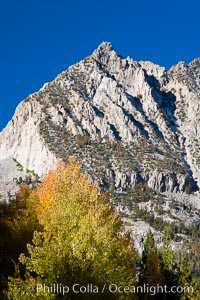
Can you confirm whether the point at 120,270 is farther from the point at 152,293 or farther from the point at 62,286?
the point at 152,293

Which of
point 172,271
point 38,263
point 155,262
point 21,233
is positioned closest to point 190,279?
point 172,271

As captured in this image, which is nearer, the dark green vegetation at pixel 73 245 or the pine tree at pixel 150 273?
the dark green vegetation at pixel 73 245

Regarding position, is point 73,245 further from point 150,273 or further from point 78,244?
point 150,273

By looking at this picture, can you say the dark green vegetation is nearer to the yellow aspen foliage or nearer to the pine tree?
the yellow aspen foliage

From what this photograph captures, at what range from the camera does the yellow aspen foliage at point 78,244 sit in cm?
2566

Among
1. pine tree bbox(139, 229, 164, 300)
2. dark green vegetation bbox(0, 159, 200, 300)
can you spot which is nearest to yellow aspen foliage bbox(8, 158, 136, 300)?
dark green vegetation bbox(0, 159, 200, 300)

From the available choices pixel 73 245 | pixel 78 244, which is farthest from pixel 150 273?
pixel 73 245

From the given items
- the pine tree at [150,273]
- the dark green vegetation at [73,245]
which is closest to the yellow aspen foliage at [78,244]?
the dark green vegetation at [73,245]

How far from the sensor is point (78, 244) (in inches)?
1034

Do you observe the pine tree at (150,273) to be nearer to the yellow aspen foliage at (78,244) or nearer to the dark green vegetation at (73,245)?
the dark green vegetation at (73,245)

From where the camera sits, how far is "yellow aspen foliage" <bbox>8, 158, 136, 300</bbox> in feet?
84.2

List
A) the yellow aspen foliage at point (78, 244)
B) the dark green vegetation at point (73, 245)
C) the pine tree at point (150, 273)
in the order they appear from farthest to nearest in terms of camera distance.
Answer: the pine tree at point (150, 273) → the yellow aspen foliage at point (78, 244) → the dark green vegetation at point (73, 245)

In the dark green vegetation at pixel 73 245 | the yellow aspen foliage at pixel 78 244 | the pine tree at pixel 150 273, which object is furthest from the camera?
the pine tree at pixel 150 273

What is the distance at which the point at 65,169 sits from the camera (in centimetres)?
3322
